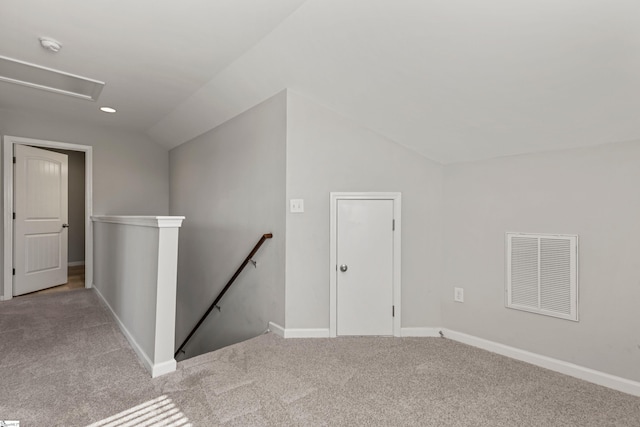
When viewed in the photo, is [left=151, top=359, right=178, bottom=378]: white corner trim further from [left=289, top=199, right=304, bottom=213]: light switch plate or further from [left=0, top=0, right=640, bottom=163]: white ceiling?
[left=0, top=0, right=640, bottom=163]: white ceiling

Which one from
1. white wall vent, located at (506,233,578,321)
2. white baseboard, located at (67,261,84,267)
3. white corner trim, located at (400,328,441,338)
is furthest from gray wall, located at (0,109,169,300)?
white wall vent, located at (506,233,578,321)

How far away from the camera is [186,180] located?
15.4 feet

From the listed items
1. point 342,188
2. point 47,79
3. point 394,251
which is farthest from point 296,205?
point 47,79

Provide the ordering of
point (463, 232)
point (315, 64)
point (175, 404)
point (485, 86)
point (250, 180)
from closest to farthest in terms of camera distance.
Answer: point (175, 404)
point (485, 86)
point (315, 64)
point (463, 232)
point (250, 180)

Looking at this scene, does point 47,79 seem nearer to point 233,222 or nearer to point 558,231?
point 233,222

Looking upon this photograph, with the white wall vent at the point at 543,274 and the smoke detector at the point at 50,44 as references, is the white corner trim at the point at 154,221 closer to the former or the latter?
the smoke detector at the point at 50,44

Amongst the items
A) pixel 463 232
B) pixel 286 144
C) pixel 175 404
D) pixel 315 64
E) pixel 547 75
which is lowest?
pixel 175 404

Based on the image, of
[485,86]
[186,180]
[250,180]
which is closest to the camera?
[485,86]

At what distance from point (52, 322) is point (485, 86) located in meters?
4.25

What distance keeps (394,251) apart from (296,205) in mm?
987

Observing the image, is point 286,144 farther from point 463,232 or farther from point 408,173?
point 463,232

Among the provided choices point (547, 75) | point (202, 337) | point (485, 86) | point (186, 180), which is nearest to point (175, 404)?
point (202, 337)

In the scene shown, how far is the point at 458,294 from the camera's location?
2.75 metres

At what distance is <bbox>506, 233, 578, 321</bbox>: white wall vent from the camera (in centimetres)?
218
